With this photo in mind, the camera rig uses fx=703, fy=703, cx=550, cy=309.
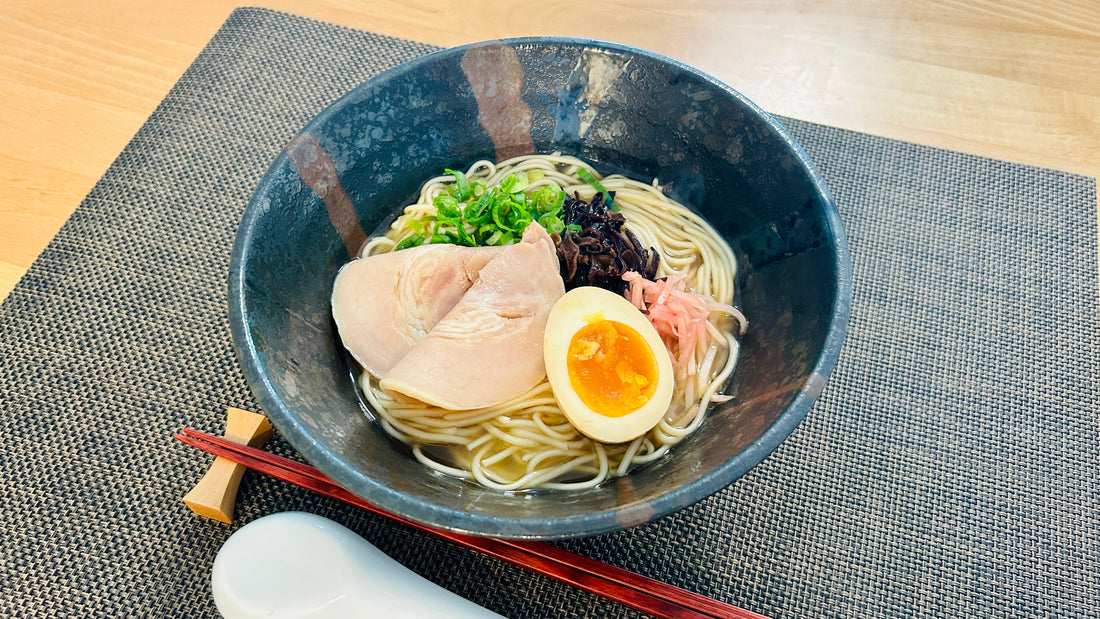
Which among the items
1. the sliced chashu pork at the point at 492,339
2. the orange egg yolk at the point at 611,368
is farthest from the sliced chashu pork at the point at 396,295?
the orange egg yolk at the point at 611,368

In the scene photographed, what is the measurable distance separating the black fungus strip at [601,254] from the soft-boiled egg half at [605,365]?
12 centimetres

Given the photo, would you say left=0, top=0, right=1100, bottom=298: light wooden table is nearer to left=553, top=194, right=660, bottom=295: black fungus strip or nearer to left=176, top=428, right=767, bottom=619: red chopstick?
left=553, top=194, right=660, bottom=295: black fungus strip

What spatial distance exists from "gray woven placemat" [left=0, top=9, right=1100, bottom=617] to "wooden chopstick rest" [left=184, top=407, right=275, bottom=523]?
0.16 ft

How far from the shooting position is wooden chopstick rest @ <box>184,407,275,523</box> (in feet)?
5.12

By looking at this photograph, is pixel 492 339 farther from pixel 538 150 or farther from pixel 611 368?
pixel 538 150

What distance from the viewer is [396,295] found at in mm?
1687

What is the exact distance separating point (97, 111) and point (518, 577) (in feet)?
6.98

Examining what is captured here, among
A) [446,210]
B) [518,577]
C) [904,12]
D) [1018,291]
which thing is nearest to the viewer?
[518,577]

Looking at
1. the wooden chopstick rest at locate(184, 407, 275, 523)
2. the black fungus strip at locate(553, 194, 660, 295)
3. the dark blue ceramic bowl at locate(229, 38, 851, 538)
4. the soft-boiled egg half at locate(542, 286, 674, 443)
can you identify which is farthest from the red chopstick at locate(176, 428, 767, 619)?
the black fungus strip at locate(553, 194, 660, 295)

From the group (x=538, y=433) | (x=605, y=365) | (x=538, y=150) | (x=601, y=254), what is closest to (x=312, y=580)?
(x=538, y=433)

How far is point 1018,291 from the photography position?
2025 millimetres

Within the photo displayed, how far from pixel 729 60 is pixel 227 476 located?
2.22 m

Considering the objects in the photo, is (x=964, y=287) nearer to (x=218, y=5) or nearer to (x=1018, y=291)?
(x=1018, y=291)

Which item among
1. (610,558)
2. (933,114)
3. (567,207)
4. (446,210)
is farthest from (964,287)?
(446,210)
